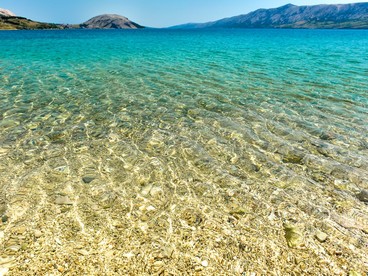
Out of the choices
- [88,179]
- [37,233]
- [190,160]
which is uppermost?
[37,233]

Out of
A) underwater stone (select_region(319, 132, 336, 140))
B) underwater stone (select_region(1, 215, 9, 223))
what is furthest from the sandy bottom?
underwater stone (select_region(319, 132, 336, 140))

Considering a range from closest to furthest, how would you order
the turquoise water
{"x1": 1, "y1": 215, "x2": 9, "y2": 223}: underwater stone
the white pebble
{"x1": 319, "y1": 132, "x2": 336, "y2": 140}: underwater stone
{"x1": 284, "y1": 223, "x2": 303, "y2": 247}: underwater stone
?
the white pebble, {"x1": 284, "y1": 223, "x2": 303, "y2": 247}: underwater stone, {"x1": 1, "y1": 215, "x2": 9, "y2": 223}: underwater stone, the turquoise water, {"x1": 319, "y1": 132, "x2": 336, "y2": 140}: underwater stone

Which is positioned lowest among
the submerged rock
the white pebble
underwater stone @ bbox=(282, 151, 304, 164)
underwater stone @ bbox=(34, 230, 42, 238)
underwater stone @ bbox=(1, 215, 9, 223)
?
underwater stone @ bbox=(282, 151, 304, 164)

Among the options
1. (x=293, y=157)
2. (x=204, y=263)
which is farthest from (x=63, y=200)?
(x=293, y=157)

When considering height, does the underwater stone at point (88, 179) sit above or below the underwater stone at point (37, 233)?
below

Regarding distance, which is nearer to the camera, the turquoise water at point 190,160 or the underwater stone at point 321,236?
the underwater stone at point 321,236

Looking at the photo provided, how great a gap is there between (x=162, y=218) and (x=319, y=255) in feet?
12.8

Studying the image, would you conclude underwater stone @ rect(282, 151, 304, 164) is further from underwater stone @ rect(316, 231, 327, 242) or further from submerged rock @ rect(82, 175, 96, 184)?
submerged rock @ rect(82, 175, 96, 184)

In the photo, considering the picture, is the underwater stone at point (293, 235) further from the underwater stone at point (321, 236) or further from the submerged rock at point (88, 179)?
the submerged rock at point (88, 179)

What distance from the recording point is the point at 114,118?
13.4 metres

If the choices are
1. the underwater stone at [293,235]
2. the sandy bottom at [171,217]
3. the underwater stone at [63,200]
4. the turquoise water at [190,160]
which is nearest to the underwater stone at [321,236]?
the sandy bottom at [171,217]

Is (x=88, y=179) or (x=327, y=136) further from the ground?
(x=88, y=179)

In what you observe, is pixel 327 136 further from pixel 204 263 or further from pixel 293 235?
pixel 204 263

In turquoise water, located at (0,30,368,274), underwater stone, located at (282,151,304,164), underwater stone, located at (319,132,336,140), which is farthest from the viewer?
underwater stone, located at (319,132,336,140)
